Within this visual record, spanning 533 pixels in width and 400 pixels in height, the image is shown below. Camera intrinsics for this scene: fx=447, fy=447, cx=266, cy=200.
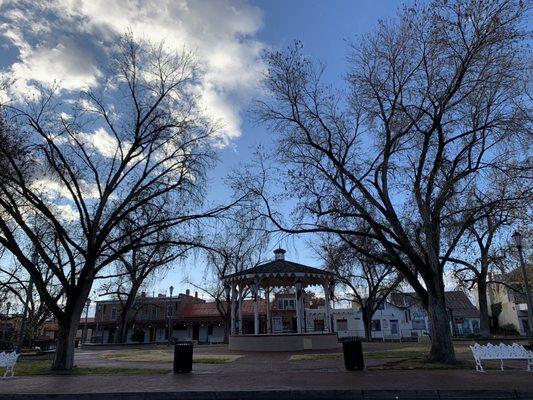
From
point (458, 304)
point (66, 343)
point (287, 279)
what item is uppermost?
point (458, 304)

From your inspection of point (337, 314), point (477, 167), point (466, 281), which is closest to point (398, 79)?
point (477, 167)

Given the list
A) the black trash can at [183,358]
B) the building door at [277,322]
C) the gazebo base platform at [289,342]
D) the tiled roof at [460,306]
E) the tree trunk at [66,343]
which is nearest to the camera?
the black trash can at [183,358]

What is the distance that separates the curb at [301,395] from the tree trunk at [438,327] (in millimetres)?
6249

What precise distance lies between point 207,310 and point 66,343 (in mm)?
49696

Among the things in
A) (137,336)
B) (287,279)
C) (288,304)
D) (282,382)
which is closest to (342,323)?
(288,304)

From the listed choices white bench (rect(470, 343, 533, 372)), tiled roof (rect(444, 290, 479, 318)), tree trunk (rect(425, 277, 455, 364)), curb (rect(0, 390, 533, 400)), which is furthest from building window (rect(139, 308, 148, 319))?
white bench (rect(470, 343, 533, 372))

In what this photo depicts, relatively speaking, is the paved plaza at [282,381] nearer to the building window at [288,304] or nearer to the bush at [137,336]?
the bush at [137,336]

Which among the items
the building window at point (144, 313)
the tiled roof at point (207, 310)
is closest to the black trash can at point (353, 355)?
the tiled roof at point (207, 310)

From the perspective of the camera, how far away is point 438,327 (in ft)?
52.4

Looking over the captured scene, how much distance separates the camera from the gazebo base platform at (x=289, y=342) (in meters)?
24.3

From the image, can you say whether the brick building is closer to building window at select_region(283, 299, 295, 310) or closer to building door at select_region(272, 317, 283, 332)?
building door at select_region(272, 317, 283, 332)

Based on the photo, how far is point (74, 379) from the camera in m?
13.0

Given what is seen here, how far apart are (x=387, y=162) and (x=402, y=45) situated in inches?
174

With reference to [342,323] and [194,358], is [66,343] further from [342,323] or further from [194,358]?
[342,323]
